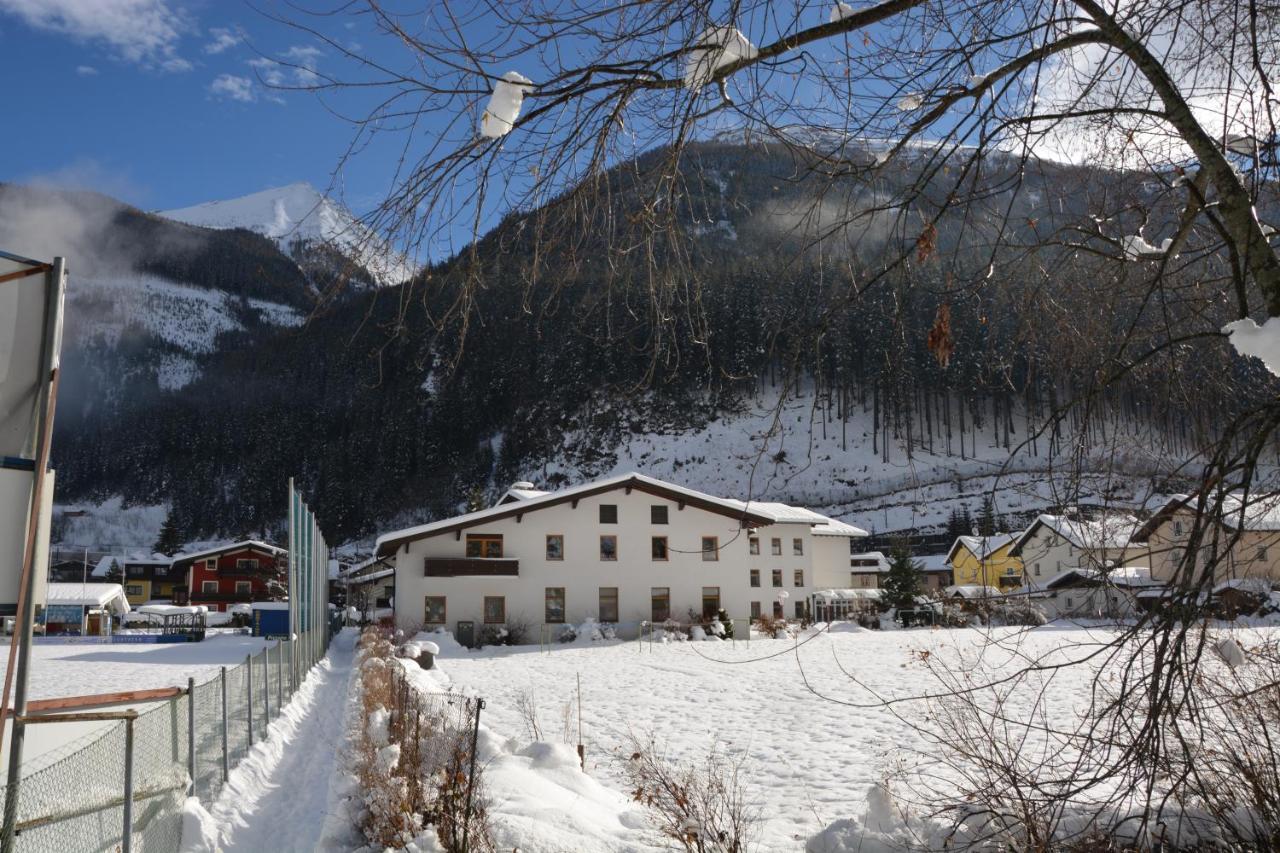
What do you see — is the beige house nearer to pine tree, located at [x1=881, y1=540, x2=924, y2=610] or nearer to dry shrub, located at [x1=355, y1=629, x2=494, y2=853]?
dry shrub, located at [x1=355, y1=629, x2=494, y2=853]

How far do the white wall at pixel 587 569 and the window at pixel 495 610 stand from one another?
21 centimetres

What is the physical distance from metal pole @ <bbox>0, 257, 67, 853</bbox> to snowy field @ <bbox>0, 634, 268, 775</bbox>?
1464 millimetres

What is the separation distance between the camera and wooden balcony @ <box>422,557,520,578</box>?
119 feet

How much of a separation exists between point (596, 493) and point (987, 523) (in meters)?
36.1

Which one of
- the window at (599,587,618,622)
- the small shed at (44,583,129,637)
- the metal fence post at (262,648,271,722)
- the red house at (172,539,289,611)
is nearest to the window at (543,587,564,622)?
the window at (599,587,618,622)

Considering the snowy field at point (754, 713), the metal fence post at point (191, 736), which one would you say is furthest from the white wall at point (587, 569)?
the metal fence post at point (191, 736)

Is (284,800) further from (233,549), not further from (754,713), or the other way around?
(233,549)

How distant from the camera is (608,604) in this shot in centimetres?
3941

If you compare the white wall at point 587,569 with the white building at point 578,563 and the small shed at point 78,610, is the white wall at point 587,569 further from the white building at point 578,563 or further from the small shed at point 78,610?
the small shed at point 78,610

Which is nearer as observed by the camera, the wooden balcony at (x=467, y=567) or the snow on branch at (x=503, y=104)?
the snow on branch at (x=503, y=104)

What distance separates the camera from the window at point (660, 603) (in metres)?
39.7

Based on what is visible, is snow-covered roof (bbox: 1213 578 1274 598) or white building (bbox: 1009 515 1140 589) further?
snow-covered roof (bbox: 1213 578 1274 598)

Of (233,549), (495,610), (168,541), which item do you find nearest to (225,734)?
(495,610)

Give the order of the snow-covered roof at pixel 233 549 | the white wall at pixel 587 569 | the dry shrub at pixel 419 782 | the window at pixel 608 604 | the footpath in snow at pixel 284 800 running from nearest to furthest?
the dry shrub at pixel 419 782, the footpath in snow at pixel 284 800, the white wall at pixel 587 569, the window at pixel 608 604, the snow-covered roof at pixel 233 549
